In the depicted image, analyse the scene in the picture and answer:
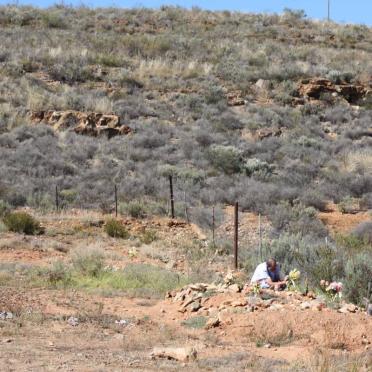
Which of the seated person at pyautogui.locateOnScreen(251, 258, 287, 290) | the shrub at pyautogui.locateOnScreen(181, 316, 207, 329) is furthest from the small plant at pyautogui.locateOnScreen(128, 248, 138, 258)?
the shrub at pyautogui.locateOnScreen(181, 316, 207, 329)

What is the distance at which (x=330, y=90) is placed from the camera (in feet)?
101

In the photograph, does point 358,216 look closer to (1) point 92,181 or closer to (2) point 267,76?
(1) point 92,181

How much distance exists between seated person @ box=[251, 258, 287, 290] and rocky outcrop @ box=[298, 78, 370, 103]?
70.9ft

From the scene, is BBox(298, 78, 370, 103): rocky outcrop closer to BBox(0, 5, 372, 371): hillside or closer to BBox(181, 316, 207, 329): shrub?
BBox(0, 5, 372, 371): hillside

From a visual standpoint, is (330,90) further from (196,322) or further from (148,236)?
(196,322)

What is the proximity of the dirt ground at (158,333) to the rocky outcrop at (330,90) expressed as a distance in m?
22.1

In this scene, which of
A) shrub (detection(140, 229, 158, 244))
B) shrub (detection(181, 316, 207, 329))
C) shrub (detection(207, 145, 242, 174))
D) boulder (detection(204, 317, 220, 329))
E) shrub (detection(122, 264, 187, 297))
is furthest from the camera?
shrub (detection(207, 145, 242, 174))

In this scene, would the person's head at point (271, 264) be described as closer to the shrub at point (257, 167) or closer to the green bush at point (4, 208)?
the green bush at point (4, 208)

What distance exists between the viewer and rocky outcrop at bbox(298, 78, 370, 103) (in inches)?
1207

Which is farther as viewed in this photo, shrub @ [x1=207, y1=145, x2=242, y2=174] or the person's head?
shrub @ [x1=207, y1=145, x2=242, y2=174]

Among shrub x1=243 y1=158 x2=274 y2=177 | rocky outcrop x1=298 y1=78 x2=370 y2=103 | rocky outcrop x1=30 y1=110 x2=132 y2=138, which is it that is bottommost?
shrub x1=243 y1=158 x2=274 y2=177

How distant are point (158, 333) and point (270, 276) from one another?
2950 mm

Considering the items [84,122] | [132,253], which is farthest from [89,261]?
[84,122]

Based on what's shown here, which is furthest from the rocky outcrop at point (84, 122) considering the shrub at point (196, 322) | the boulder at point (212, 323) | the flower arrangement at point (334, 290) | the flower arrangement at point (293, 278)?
the boulder at point (212, 323)
